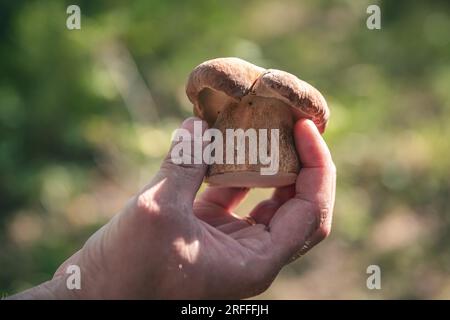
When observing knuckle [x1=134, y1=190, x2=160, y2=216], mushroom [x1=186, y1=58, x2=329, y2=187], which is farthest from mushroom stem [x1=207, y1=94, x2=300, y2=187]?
knuckle [x1=134, y1=190, x2=160, y2=216]

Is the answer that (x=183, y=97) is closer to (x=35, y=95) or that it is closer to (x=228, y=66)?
(x=35, y=95)

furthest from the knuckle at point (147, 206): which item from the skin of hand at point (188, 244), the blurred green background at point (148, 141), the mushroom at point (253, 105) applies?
the blurred green background at point (148, 141)

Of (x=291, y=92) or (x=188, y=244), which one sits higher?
(x=291, y=92)

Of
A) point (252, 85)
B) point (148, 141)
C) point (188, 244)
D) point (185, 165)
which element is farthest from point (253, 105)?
point (148, 141)

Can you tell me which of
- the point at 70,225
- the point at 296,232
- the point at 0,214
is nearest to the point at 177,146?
the point at 296,232

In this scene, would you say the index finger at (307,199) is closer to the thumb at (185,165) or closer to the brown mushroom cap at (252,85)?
the brown mushroom cap at (252,85)

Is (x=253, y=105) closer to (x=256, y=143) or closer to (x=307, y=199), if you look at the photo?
(x=256, y=143)
